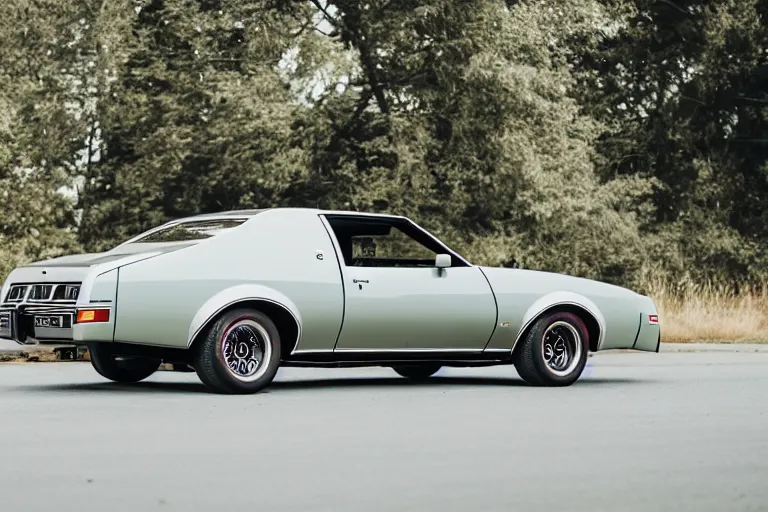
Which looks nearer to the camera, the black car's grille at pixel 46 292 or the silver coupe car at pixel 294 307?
the silver coupe car at pixel 294 307

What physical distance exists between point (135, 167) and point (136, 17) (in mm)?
2993

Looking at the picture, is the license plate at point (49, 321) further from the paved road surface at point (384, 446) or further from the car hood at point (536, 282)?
the car hood at point (536, 282)

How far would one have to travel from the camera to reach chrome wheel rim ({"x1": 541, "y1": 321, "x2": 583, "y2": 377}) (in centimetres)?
1499

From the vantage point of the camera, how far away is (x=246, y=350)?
1356cm

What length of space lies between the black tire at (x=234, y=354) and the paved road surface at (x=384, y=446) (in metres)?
0.15

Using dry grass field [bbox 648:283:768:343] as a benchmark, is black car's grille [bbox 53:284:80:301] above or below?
above

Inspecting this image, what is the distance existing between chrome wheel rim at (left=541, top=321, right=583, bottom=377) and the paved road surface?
28 centimetres

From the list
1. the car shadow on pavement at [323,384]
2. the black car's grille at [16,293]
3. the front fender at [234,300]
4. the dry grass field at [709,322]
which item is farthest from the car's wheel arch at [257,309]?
the dry grass field at [709,322]

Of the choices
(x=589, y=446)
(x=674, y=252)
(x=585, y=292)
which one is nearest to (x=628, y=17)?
(x=674, y=252)

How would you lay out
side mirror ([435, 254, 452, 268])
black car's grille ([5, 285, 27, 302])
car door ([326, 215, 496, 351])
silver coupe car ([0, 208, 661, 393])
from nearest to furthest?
1. silver coupe car ([0, 208, 661, 393])
2. black car's grille ([5, 285, 27, 302])
3. car door ([326, 215, 496, 351])
4. side mirror ([435, 254, 452, 268])

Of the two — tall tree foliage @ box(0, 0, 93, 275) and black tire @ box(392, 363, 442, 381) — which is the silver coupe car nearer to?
black tire @ box(392, 363, 442, 381)

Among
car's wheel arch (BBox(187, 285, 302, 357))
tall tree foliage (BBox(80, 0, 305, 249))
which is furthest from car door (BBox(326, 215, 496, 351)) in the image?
tall tree foliage (BBox(80, 0, 305, 249))

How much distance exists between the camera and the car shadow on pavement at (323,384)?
14.3 m

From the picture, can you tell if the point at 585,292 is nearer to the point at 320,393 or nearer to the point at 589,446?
the point at 320,393
